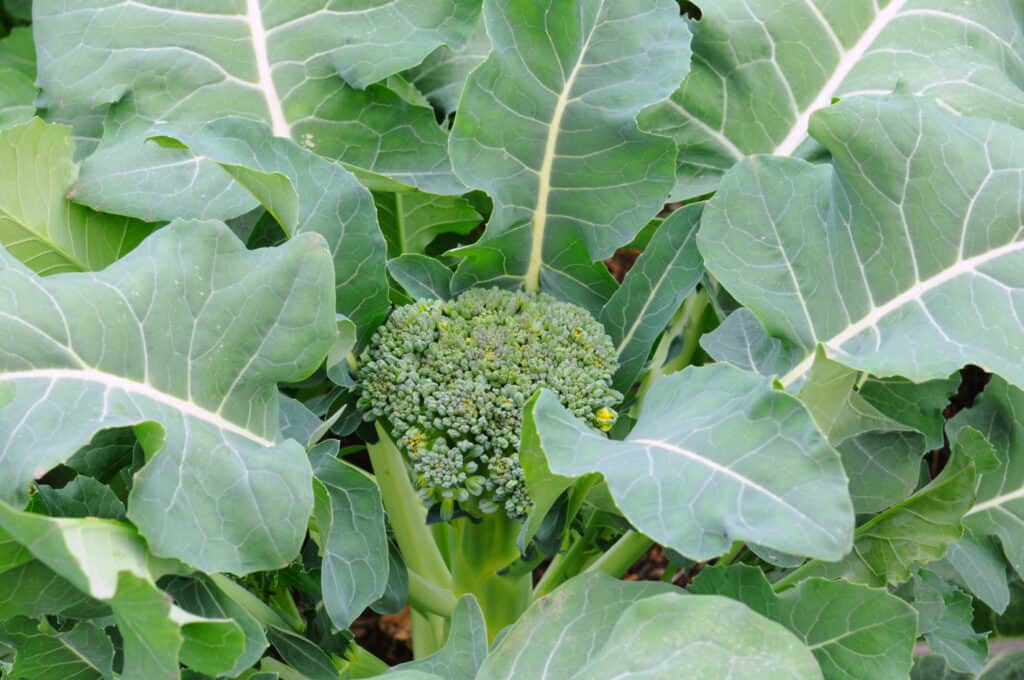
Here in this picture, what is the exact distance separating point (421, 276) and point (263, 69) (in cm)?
24

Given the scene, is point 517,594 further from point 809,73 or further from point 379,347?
point 809,73

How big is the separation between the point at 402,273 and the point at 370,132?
0.51 feet

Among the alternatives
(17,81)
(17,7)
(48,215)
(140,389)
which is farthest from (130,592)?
(17,7)

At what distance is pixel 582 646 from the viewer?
2.20 ft

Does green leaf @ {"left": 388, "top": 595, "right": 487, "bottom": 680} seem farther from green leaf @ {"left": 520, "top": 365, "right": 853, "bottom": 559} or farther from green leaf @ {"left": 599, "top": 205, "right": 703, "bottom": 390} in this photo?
green leaf @ {"left": 599, "top": 205, "right": 703, "bottom": 390}

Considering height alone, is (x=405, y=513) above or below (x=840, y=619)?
below

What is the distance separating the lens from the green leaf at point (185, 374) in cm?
60

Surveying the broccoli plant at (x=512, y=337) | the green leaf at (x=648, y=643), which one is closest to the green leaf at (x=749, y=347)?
the broccoli plant at (x=512, y=337)

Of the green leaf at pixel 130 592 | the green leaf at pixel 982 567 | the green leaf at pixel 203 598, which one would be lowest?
the green leaf at pixel 982 567

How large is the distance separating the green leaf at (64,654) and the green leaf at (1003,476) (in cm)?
69

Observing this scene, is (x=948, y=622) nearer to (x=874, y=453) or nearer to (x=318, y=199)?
(x=874, y=453)

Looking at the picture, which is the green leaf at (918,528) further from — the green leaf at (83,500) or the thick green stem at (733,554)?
the green leaf at (83,500)

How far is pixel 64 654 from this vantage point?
2.37 ft

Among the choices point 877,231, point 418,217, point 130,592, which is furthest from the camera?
point 418,217
